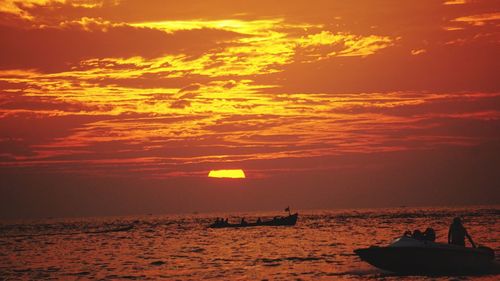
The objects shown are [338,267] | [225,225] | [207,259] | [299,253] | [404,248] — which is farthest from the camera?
[225,225]

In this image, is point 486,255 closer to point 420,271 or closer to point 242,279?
point 420,271

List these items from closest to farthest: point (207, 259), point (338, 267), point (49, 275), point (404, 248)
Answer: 1. point (404, 248)
2. point (338, 267)
3. point (49, 275)
4. point (207, 259)

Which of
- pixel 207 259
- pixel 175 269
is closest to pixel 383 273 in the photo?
pixel 175 269

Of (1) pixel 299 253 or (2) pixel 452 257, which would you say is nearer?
(2) pixel 452 257

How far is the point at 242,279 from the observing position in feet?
144

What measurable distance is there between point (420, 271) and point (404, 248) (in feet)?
6.32

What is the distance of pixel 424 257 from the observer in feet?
132

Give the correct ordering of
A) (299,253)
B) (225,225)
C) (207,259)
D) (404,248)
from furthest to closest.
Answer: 1. (225,225)
2. (299,253)
3. (207,259)
4. (404,248)

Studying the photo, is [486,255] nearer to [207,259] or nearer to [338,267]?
[338,267]

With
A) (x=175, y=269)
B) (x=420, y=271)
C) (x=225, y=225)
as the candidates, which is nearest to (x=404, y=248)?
(x=420, y=271)

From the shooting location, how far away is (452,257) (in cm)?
4016

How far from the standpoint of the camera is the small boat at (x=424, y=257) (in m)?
40.0

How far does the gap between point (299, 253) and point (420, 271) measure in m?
24.8

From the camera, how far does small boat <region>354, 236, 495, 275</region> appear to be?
40.0 meters
